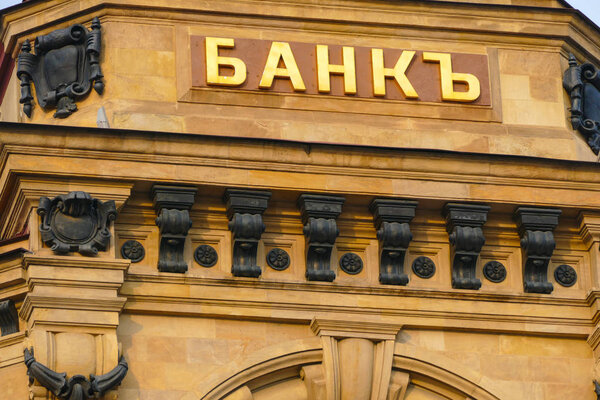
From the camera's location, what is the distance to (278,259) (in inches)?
1184

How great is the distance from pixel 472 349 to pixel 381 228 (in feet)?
5.87

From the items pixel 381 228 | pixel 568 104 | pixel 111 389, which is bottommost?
pixel 111 389

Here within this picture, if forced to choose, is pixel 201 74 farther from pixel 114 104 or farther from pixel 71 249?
pixel 71 249

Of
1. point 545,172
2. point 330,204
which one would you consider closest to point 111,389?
point 330,204

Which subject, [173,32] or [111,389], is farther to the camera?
[173,32]

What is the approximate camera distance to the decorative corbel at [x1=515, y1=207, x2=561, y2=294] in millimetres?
30469

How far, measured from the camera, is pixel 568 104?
3195cm

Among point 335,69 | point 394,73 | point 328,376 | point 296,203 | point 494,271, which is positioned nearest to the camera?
point 328,376

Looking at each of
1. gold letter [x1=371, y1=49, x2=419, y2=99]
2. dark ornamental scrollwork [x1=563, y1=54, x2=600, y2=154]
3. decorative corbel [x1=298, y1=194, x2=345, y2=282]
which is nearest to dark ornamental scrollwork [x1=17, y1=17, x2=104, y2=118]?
decorative corbel [x1=298, y1=194, x2=345, y2=282]

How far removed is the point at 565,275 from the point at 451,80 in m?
2.86

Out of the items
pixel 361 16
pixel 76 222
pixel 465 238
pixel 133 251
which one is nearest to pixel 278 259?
pixel 133 251

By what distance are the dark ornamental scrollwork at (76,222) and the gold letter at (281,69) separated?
281cm

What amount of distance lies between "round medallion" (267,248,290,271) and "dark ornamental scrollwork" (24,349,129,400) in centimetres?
265

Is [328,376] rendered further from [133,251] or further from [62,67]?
[62,67]
